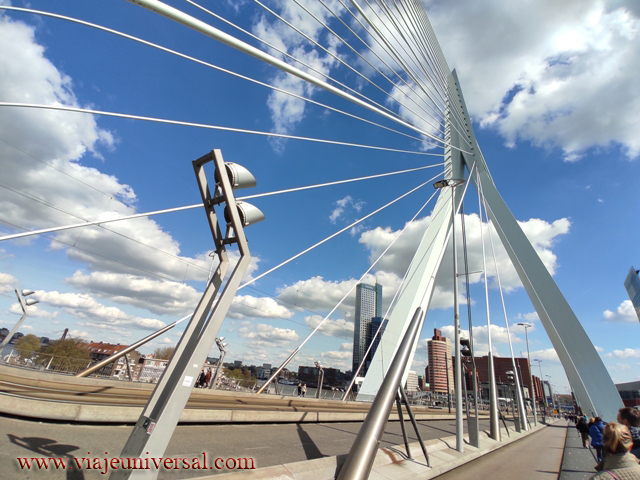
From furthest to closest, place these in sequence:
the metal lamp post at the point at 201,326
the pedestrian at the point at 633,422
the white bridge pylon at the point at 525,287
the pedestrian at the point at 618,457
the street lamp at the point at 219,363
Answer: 1. the street lamp at the point at 219,363
2. the white bridge pylon at the point at 525,287
3. the pedestrian at the point at 633,422
4. the metal lamp post at the point at 201,326
5. the pedestrian at the point at 618,457

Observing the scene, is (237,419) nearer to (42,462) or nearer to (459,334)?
(42,462)

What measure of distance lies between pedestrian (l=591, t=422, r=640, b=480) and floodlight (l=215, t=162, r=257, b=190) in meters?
4.42

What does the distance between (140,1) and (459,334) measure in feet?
33.7

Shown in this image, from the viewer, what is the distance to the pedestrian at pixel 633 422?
406 cm

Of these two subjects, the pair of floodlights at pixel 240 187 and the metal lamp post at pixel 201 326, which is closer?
the metal lamp post at pixel 201 326

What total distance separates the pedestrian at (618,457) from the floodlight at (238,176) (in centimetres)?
442

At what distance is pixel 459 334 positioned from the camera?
9.91 metres

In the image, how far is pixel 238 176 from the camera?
13.9ft

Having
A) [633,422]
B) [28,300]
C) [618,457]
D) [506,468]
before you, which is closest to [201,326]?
[618,457]

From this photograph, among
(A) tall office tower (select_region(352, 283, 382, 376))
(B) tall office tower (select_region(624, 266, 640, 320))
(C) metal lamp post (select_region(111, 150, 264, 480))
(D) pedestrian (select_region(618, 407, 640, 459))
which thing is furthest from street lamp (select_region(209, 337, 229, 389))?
(B) tall office tower (select_region(624, 266, 640, 320))

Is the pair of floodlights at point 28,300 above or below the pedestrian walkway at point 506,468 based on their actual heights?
above

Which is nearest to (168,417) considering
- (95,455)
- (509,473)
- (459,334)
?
(95,455)

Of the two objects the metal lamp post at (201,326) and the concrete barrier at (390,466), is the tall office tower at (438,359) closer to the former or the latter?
the concrete barrier at (390,466)

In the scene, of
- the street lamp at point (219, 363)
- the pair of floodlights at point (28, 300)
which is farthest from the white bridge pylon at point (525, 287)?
the pair of floodlights at point (28, 300)
